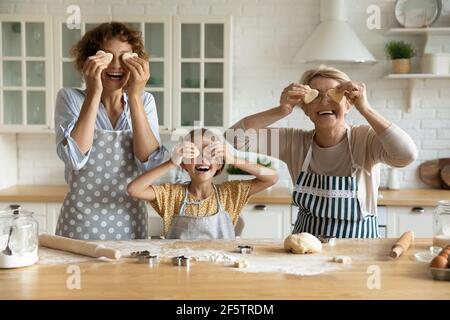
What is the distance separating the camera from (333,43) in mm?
3713

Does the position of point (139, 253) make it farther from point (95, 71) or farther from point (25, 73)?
point (25, 73)

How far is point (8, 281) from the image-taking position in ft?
4.72

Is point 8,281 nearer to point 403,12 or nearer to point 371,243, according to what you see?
point 371,243

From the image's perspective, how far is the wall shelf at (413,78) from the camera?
3.86m

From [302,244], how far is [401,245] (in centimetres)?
31

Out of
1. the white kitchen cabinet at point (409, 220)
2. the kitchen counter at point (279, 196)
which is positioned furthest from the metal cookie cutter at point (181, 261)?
the white kitchen cabinet at point (409, 220)

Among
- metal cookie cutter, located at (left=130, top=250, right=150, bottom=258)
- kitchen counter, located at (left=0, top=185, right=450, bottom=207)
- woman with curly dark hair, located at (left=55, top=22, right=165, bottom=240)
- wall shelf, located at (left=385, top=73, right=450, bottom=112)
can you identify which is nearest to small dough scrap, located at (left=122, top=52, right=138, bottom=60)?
woman with curly dark hair, located at (left=55, top=22, right=165, bottom=240)

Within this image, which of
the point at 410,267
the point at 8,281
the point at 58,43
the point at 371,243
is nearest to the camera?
the point at 8,281

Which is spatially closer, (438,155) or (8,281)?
(8,281)

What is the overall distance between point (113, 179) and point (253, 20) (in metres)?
2.39

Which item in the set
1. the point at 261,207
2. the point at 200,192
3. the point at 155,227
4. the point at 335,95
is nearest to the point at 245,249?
the point at 200,192

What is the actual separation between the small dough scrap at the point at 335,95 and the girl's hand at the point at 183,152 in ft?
1.83

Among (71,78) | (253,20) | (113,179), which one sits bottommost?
(113,179)
